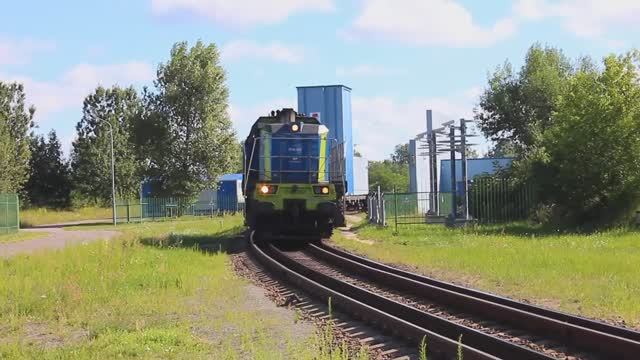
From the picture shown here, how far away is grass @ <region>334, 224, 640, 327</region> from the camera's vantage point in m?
11.2

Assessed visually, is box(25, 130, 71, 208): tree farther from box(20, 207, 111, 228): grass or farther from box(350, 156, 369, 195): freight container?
box(350, 156, 369, 195): freight container

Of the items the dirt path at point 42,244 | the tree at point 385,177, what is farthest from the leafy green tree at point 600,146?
the tree at point 385,177

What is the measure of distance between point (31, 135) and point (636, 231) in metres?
69.1

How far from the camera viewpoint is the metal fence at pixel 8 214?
3662 centimetres

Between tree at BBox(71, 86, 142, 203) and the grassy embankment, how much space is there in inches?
2372

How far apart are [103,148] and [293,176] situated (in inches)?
2347

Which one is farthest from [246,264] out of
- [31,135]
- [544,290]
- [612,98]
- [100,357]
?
[31,135]

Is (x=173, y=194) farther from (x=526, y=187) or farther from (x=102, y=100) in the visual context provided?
(x=526, y=187)

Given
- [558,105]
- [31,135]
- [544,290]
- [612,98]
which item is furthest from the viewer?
[31,135]

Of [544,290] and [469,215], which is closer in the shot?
[544,290]

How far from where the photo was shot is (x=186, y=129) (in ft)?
194

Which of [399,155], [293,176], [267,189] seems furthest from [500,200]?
[399,155]

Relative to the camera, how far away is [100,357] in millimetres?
7434

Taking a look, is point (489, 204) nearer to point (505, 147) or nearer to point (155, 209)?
point (505, 147)
